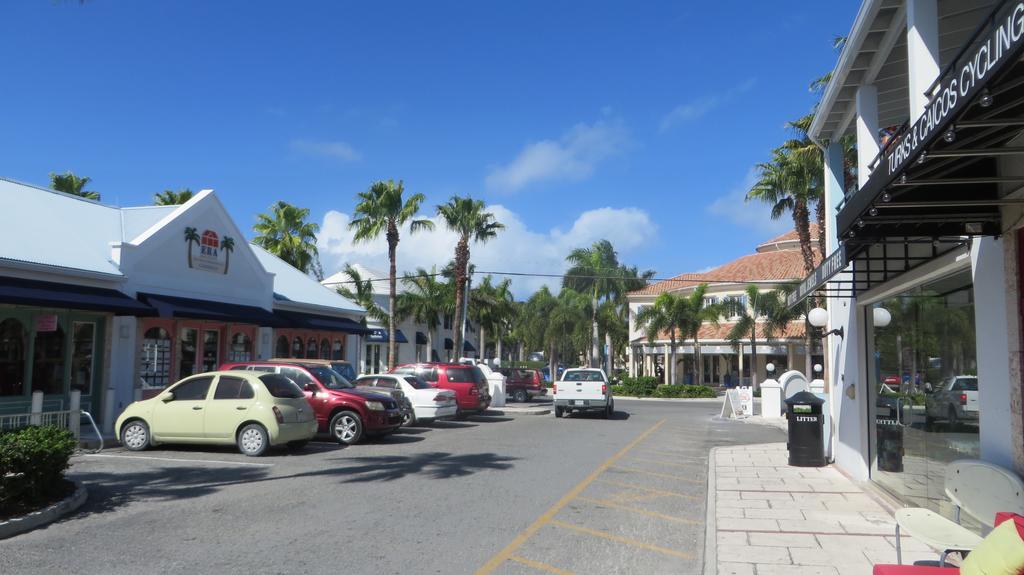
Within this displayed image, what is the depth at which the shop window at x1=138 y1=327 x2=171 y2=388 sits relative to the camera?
19.3 m

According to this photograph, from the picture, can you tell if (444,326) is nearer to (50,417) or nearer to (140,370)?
(140,370)

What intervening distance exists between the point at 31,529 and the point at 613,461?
898 cm

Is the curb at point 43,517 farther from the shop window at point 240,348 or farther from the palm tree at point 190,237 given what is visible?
the shop window at point 240,348

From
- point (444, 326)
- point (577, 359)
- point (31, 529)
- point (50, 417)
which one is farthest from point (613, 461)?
point (577, 359)

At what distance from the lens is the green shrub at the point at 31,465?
25.9 ft

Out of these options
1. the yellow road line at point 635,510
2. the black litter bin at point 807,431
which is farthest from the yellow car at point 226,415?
the black litter bin at point 807,431

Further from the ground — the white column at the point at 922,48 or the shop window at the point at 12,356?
the white column at the point at 922,48

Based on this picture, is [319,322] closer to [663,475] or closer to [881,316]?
[663,475]

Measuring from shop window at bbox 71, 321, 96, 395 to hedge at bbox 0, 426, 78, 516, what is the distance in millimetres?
9620

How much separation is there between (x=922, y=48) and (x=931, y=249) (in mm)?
2245

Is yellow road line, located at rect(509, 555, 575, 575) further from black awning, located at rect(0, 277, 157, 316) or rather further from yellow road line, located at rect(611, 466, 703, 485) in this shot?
black awning, located at rect(0, 277, 157, 316)

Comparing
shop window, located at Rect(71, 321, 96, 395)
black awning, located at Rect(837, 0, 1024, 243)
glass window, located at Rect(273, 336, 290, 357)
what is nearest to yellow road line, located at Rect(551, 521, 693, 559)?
black awning, located at Rect(837, 0, 1024, 243)

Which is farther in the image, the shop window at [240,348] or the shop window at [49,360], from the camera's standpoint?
the shop window at [240,348]

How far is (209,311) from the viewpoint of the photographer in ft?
65.7
